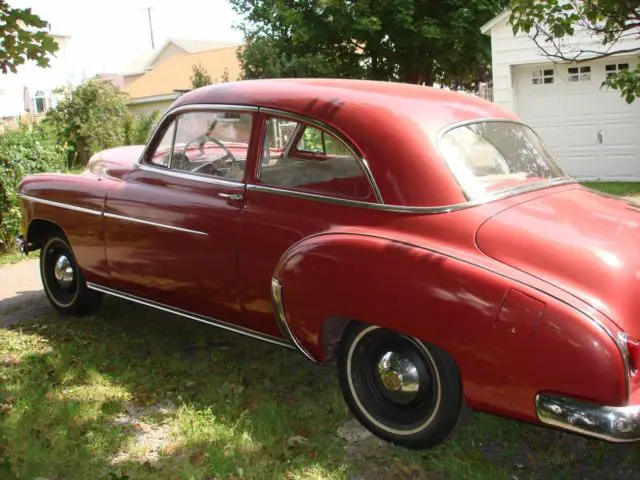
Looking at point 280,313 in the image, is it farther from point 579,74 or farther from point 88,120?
point 88,120

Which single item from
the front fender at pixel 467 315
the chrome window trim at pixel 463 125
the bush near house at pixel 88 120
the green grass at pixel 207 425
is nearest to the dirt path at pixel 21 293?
the green grass at pixel 207 425

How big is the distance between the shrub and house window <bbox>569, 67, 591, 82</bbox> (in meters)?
8.90

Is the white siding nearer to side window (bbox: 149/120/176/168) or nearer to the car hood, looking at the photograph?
side window (bbox: 149/120/176/168)

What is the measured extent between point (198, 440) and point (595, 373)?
2.00 meters

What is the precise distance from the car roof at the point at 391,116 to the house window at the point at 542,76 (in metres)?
9.13

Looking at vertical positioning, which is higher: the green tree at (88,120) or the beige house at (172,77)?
the beige house at (172,77)

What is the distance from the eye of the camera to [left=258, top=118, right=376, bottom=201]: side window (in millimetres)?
3656

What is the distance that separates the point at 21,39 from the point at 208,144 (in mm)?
1263

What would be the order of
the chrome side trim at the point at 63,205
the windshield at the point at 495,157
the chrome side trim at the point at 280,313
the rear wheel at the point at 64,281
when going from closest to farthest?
the windshield at the point at 495,157
the chrome side trim at the point at 280,313
the chrome side trim at the point at 63,205
the rear wheel at the point at 64,281

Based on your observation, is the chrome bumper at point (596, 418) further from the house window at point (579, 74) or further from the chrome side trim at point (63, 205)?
the house window at point (579, 74)

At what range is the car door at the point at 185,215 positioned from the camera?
13.4 feet

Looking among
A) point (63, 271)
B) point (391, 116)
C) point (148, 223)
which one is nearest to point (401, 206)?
point (391, 116)

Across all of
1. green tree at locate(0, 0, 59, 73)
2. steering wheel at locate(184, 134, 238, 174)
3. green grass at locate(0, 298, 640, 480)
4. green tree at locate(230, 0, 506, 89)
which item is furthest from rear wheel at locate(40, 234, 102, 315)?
green tree at locate(230, 0, 506, 89)

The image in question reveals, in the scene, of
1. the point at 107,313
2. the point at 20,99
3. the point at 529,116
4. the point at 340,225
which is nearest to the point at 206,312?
the point at 340,225
